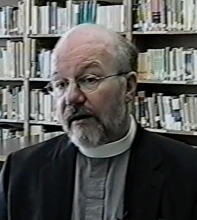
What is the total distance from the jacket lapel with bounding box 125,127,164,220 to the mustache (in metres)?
0.20

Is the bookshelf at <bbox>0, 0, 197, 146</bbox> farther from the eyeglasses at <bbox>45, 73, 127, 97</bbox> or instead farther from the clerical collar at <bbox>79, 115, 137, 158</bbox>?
the eyeglasses at <bbox>45, 73, 127, 97</bbox>

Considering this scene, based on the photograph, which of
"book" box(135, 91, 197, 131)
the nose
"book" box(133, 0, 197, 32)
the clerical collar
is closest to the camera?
the nose

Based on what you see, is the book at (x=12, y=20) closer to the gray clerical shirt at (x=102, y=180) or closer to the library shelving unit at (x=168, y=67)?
the library shelving unit at (x=168, y=67)

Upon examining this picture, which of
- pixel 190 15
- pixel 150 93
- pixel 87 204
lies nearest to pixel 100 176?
pixel 87 204

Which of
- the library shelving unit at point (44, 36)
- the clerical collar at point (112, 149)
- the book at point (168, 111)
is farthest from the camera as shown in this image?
the library shelving unit at point (44, 36)

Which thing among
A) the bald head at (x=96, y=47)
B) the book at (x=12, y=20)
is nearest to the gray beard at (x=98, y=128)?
the bald head at (x=96, y=47)

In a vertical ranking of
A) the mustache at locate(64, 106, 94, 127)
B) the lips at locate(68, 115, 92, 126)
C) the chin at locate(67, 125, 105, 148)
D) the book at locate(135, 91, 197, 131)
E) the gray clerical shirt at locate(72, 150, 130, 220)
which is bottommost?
the book at locate(135, 91, 197, 131)

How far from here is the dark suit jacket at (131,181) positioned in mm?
1429

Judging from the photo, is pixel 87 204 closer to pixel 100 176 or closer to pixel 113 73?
pixel 100 176

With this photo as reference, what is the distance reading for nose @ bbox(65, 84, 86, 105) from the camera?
1.36 metres

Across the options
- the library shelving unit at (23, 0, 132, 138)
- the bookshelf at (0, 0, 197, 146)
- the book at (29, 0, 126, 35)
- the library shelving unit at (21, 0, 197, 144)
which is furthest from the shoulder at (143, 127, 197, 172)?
the library shelving unit at (23, 0, 132, 138)

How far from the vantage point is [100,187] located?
147 centimetres

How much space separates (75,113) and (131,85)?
19 centimetres

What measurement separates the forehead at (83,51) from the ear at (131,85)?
3.0 inches
